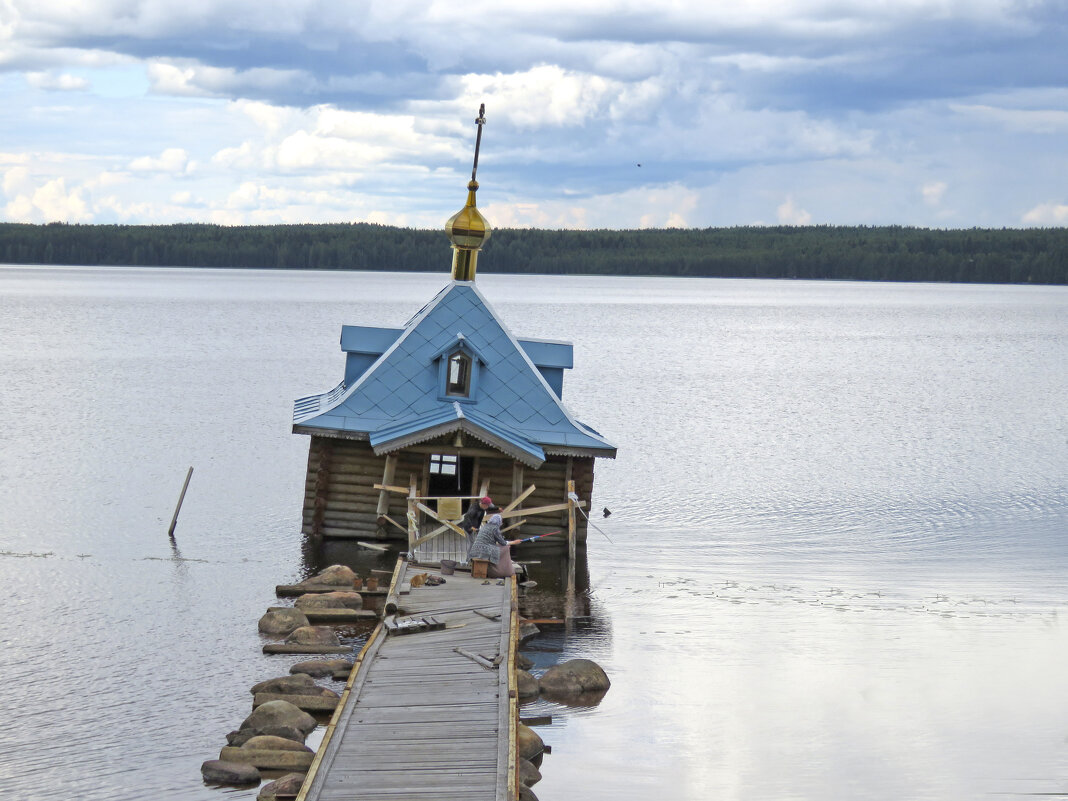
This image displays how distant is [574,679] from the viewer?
21719mm

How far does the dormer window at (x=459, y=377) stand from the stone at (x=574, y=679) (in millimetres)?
9517

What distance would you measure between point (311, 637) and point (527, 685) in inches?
166

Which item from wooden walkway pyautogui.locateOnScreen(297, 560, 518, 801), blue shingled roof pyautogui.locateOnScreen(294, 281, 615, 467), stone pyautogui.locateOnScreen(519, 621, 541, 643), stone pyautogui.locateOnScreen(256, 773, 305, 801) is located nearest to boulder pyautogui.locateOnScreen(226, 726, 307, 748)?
wooden walkway pyautogui.locateOnScreen(297, 560, 518, 801)

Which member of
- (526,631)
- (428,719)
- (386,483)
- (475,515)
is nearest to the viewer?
(428,719)

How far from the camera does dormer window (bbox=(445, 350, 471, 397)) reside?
3034cm

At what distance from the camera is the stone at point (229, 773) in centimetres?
1741

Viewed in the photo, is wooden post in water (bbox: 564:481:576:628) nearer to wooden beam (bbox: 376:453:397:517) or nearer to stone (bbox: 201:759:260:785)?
wooden beam (bbox: 376:453:397:517)

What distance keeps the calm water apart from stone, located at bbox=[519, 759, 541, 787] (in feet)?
1.01

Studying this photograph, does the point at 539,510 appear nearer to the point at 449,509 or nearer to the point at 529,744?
the point at 449,509

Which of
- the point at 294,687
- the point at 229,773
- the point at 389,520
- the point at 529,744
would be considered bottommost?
the point at 229,773

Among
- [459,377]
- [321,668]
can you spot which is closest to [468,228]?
[459,377]

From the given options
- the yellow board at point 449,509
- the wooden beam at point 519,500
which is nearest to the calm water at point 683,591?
the wooden beam at point 519,500

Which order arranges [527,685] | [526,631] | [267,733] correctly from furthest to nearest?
[526,631] → [527,685] → [267,733]

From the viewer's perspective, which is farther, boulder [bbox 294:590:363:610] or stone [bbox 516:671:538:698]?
boulder [bbox 294:590:363:610]
